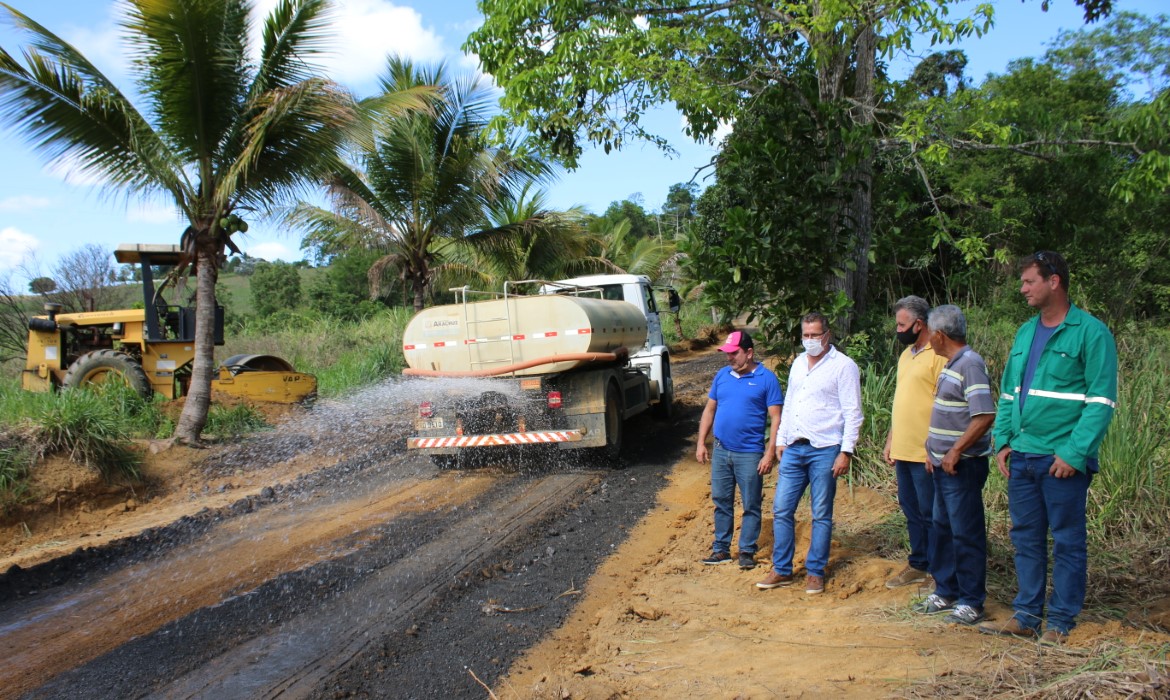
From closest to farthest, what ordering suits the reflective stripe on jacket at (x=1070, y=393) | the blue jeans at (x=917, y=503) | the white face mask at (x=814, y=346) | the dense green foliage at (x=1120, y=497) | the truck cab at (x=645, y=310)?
1. the reflective stripe on jacket at (x=1070, y=393)
2. the dense green foliage at (x=1120, y=497)
3. the blue jeans at (x=917, y=503)
4. the white face mask at (x=814, y=346)
5. the truck cab at (x=645, y=310)

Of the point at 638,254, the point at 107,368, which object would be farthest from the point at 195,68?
the point at 638,254

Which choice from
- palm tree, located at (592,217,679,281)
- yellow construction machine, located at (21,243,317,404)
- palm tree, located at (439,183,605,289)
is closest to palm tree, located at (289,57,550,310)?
palm tree, located at (439,183,605,289)

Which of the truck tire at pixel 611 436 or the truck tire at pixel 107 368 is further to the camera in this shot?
the truck tire at pixel 107 368

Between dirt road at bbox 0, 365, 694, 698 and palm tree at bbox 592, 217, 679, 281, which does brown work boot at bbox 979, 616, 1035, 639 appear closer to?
dirt road at bbox 0, 365, 694, 698

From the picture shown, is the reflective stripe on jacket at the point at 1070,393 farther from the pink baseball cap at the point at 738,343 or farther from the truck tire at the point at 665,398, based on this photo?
the truck tire at the point at 665,398

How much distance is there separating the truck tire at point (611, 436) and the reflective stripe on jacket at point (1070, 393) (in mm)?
6434

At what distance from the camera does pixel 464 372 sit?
33.2 ft

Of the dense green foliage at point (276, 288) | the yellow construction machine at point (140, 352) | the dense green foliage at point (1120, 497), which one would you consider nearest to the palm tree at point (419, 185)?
the yellow construction machine at point (140, 352)

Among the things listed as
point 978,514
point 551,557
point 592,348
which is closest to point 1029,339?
point 978,514

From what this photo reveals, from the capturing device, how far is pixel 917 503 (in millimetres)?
5367

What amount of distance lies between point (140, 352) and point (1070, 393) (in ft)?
43.7

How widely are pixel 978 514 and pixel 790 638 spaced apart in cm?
130

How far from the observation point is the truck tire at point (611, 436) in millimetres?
10453

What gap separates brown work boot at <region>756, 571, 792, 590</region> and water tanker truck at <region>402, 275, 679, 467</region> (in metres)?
4.48
